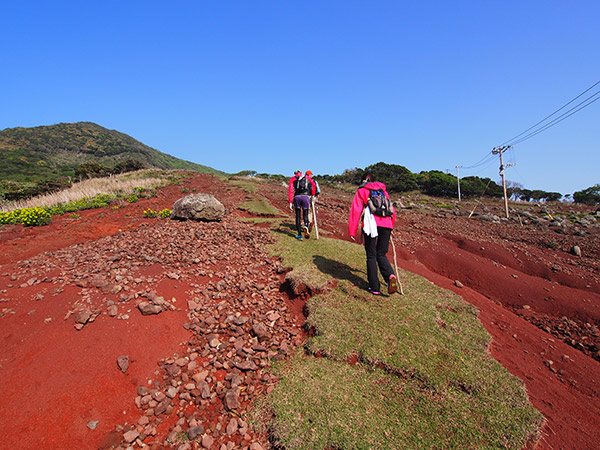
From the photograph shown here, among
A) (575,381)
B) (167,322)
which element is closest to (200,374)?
(167,322)

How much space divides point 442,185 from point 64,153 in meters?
92.5

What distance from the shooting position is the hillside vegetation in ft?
148

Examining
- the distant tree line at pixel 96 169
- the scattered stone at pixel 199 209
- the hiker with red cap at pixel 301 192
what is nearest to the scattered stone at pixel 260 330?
the hiker with red cap at pixel 301 192

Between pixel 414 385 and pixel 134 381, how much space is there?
3.49 metres

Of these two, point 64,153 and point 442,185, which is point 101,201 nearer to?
point 442,185

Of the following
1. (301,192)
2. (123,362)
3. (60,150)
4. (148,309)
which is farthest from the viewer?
(60,150)

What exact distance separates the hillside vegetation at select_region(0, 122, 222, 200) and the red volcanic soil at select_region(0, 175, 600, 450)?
35.8 meters

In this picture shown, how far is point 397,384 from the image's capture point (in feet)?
11.1

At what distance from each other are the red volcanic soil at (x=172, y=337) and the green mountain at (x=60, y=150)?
2196 inches

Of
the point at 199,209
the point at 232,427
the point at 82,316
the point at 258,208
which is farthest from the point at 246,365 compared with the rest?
the point at 258,208

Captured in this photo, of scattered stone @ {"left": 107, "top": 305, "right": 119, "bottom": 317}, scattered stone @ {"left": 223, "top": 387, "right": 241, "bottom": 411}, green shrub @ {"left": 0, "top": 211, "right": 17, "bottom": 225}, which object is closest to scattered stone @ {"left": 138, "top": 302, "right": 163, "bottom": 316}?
scattered stone @ {"left": 107, "top": 305, "right": 119, "bottom": 317}

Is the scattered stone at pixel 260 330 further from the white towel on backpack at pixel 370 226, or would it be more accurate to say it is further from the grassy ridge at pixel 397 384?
the white towel on backpack at pixel 370 226

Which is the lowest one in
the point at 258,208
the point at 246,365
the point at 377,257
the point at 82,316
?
the point at 246,365

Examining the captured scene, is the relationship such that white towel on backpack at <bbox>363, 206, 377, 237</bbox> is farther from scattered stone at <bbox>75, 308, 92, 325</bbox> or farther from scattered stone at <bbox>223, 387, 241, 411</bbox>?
scattered stone at <bbox>75, 308, 92, 325</bbox>
